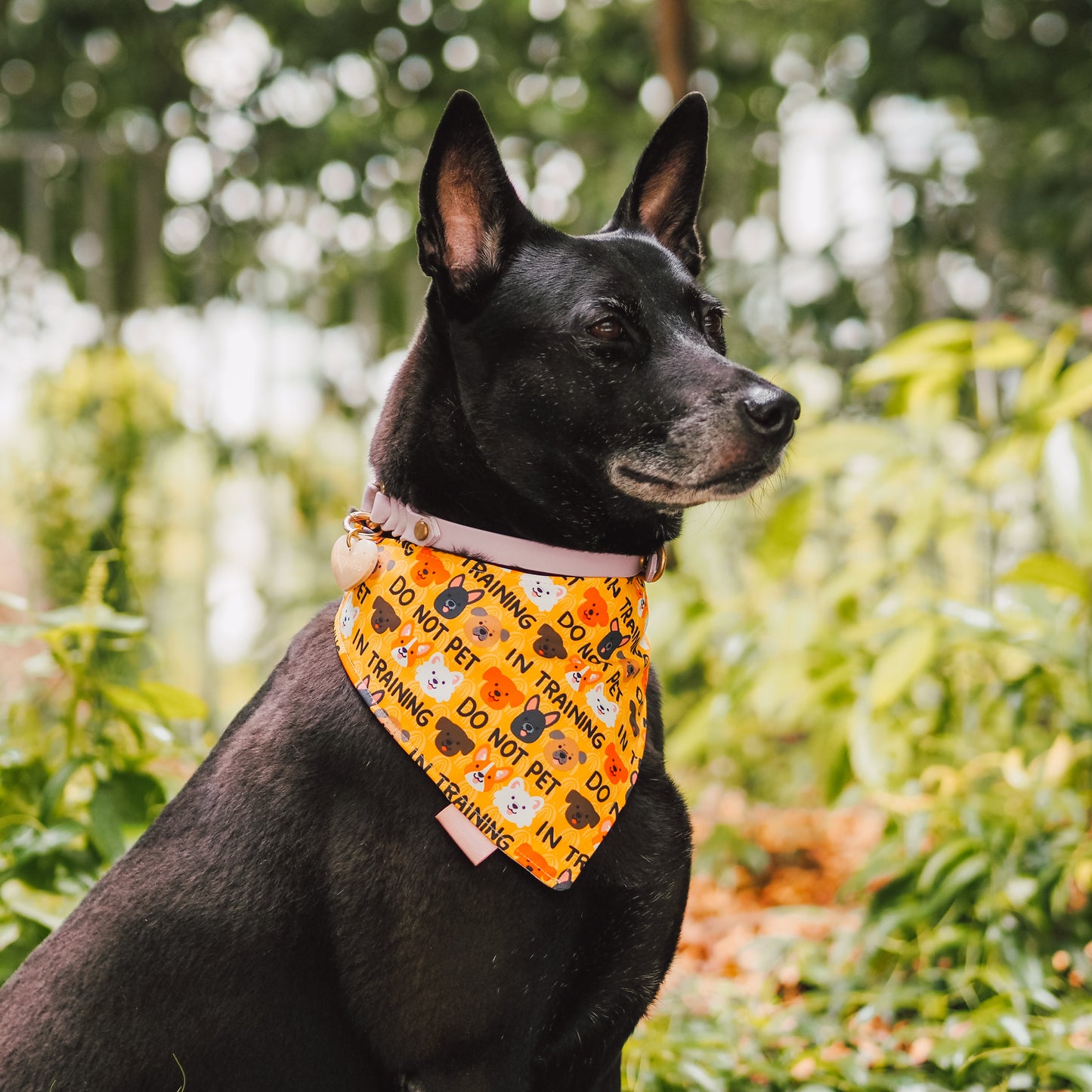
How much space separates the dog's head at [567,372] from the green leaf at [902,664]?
4.59ft

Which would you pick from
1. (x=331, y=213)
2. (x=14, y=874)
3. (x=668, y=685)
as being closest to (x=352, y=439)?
(x=331, y=213)

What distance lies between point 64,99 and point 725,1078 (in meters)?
5.56

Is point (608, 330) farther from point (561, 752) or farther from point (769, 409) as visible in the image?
point (561, 752)

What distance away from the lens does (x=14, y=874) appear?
2.20 m

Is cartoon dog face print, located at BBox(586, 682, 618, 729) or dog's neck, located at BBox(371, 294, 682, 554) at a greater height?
dog's neck, located at BBox(371, 294, 682, 554)

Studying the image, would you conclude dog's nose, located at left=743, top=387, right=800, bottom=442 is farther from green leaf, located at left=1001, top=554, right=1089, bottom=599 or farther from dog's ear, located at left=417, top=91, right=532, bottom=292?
green leaf, located at left=1001, top=554, right=1089, bottom=599

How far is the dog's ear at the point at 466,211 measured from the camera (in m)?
1.71

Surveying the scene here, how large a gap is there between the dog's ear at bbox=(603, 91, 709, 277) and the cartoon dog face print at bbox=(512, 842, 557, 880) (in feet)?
3.93

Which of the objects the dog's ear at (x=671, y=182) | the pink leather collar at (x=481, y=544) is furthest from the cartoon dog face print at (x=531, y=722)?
the dog's ear at (x=671, y=182)

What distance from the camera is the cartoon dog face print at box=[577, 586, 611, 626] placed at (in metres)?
1.71

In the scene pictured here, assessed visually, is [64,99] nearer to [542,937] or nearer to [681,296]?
[681,296]

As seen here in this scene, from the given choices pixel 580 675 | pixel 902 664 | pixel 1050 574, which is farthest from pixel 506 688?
pixel 1050 574

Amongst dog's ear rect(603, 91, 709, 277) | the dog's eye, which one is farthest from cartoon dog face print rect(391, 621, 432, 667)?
dog's ear rect(603, 91, 709, 277)

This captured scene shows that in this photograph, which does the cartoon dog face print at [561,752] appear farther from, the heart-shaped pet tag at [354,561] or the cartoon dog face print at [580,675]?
the heart-shaped pet tag at [354,561]
